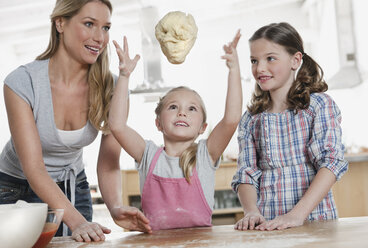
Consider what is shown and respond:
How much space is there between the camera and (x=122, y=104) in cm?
123

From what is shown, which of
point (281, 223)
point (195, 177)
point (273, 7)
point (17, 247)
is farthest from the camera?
point (273, 7)

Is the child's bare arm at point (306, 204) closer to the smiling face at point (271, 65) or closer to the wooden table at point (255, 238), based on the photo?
the wooden table at point (255, 238)

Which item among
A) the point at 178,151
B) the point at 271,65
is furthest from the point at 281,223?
the point at 271,65

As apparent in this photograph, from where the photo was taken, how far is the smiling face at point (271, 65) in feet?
4.63

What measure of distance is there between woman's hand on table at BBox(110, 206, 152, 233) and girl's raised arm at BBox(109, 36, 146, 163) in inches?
11.9

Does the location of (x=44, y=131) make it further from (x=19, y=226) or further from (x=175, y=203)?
(x=19, y=226)

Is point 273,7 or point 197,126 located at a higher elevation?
point 273,7

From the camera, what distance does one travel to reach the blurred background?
4.20 metres

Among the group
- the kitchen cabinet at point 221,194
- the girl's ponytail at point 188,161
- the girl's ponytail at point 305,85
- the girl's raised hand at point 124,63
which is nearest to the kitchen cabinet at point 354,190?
the kitchen cabinet at point 221,194

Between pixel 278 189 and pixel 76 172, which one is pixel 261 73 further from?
pixel 76 172

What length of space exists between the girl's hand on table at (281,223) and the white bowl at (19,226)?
1.70ft

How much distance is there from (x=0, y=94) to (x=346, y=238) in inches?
242

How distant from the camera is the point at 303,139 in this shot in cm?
139

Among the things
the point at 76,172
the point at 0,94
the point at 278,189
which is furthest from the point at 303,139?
the point at 0,94
